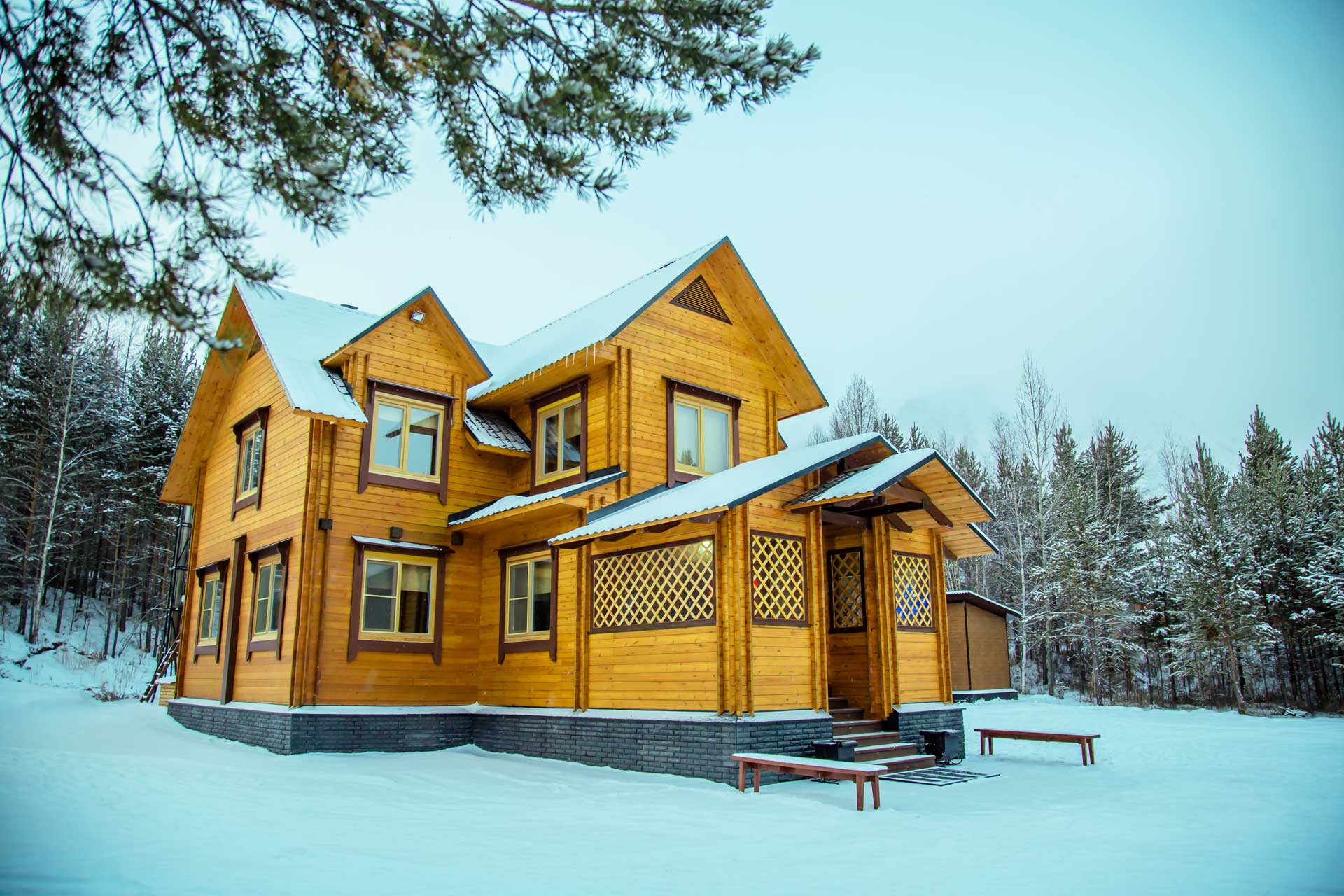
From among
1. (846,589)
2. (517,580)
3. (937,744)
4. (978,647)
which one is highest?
(517,580)

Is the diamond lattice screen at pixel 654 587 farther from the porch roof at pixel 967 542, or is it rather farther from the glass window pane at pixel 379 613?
the porch roof at pixel 967 542

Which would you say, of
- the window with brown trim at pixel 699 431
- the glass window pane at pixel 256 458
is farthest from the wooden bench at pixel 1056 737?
the glass window pane at pixel 256 458

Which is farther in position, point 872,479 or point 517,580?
point 517,580

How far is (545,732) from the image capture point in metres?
12.3

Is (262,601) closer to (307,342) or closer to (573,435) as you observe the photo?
(307,342)

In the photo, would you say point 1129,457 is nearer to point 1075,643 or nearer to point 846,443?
point 1075,643

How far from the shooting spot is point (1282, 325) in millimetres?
18578

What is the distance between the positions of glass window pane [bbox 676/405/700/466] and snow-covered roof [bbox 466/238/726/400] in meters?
1.77

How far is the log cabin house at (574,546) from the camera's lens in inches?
431

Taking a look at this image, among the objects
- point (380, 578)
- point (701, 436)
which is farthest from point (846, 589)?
point (380, 578)

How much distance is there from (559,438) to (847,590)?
5142 millimetres

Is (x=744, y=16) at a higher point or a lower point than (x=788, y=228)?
lower

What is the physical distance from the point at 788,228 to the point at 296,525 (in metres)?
12.4

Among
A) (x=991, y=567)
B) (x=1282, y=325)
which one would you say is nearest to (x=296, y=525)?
(x=1282, y=325)
